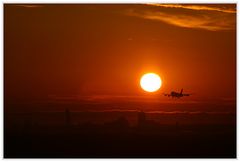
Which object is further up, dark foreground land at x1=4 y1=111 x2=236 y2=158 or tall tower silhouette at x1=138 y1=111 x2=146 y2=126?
tall tower silhouette at x1=138 y1=111 x2=146 y2=126

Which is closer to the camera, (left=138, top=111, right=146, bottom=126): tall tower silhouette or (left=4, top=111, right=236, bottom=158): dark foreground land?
(left=4, top=111, right=236, bottom=158): dark foreground land

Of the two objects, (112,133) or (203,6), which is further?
(112,133)

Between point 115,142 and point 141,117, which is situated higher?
point 141,117

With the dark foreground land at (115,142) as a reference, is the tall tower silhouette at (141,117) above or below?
above

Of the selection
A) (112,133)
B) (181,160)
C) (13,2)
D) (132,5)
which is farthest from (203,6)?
(112,133)

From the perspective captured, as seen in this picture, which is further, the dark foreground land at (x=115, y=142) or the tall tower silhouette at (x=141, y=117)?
the tall tower silhouette at (x=141, y=117)

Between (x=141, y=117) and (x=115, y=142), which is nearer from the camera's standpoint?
(x=115, y=142)

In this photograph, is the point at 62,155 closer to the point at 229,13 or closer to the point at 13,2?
the point at 13,2

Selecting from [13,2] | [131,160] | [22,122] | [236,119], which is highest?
[13,2]
